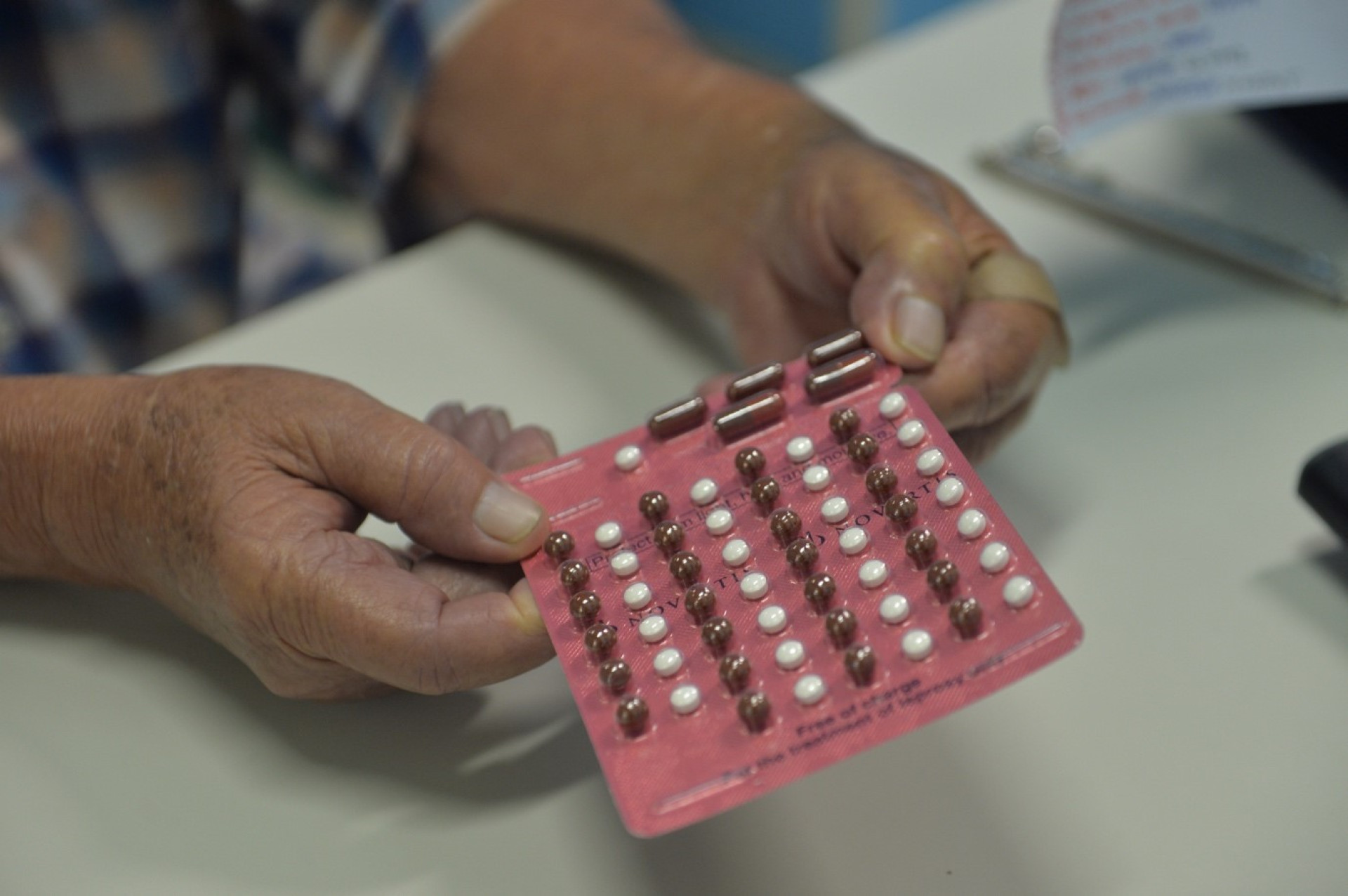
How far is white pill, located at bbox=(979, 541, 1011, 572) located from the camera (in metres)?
0.40

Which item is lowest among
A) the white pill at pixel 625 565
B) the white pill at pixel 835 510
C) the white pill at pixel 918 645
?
the white pill at pixel 918 645

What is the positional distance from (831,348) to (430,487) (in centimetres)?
18

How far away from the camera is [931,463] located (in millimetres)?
440

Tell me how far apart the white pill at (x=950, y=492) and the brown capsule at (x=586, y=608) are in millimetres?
133

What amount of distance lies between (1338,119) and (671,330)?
0.43 m

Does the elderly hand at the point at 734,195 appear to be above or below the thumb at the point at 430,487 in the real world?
above

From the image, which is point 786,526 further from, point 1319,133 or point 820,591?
point 1319,133

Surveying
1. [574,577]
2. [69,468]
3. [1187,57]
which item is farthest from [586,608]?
[1187,57]

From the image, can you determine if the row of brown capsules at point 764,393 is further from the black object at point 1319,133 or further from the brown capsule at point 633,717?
the black object at point 1319,133

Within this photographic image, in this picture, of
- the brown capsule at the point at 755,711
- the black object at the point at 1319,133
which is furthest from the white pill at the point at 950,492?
the black object at the point at 1319,133

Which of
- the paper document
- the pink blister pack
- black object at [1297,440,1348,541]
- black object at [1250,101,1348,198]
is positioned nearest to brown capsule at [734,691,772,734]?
the pink blister pack

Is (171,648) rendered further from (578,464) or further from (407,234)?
(407,234)

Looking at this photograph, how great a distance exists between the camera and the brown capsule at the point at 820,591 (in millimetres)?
412

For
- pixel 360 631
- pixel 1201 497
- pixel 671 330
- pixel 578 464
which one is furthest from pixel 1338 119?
pixel 360 631
